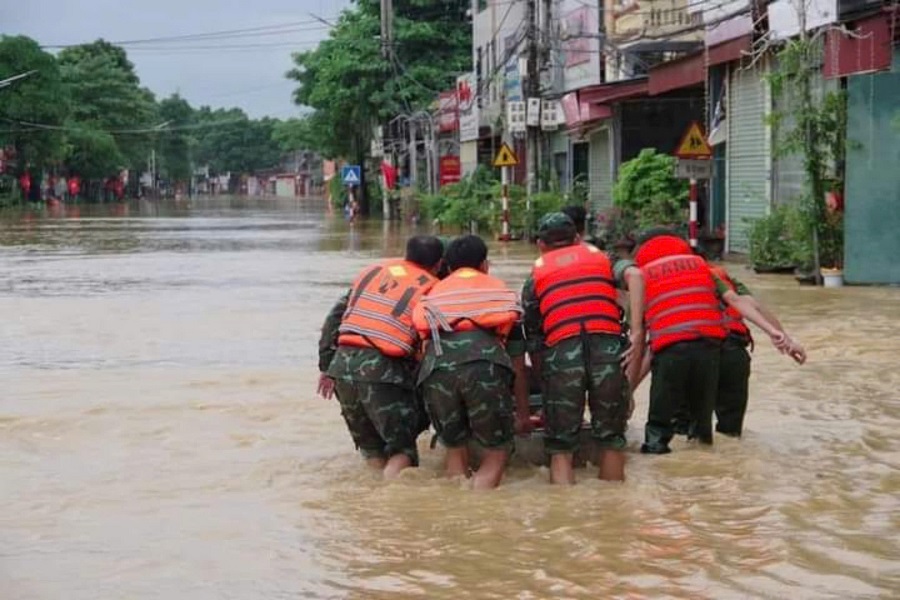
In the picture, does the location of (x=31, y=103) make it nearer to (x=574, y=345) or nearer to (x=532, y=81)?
(x=532, y=81)

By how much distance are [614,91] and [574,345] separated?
72.2 ft

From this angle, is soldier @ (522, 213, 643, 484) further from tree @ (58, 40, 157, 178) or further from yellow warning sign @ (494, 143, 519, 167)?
tree @ (58, 40, 157, 178)

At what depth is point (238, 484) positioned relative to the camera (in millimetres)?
7695

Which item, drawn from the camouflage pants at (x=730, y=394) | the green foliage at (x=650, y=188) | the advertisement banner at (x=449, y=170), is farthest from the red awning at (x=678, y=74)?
the advertisement banner at (x=449, y=170)

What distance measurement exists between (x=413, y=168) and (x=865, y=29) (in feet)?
137

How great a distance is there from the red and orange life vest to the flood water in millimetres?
723

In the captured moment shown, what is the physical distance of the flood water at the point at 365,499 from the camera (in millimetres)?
5824

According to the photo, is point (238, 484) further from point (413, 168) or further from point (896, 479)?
point (413, 168)

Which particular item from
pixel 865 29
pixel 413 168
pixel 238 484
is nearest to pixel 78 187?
pixel 413 168

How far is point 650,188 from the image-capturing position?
24766 millimetres

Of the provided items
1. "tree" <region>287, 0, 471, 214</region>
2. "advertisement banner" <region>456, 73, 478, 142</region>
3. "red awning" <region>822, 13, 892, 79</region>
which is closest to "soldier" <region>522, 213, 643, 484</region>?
"red awning" <region>822, 13, 892, 79</region>

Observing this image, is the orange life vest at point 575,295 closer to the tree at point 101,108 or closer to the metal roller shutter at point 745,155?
the metal roller shutter at point 745,155

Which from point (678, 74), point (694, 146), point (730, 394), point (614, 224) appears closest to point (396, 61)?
point (678, 74)

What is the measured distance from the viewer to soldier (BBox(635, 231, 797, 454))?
7.68 m
